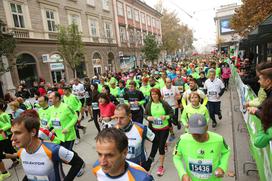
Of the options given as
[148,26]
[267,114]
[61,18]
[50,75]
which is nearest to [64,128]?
[267,114]

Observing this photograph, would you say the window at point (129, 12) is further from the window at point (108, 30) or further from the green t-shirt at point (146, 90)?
the green t-shirt at point (146, 90)

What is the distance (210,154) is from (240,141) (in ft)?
12.8

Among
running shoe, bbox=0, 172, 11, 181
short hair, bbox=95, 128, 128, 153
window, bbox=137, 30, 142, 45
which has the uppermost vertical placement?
window, bbox=137, 30, 142, 45

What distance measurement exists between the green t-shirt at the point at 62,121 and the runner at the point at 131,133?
189 centimetres

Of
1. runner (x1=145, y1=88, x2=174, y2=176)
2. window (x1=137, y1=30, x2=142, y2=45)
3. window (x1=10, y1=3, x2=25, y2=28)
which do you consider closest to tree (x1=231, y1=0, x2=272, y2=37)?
runner (x1=145, y1=88, x2=174, y2=176)

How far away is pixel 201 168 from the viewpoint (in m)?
2.63

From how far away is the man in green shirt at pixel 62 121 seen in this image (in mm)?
4664

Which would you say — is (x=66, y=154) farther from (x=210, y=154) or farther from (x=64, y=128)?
(x=64, y=128)

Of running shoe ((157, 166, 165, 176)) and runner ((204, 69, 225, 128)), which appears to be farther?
runner ((204, 69, 225, 128))

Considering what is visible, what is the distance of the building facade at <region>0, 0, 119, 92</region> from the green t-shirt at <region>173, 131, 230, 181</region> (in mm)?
13889

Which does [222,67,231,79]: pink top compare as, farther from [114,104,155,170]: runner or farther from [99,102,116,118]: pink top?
[114,104,155,170]: runner

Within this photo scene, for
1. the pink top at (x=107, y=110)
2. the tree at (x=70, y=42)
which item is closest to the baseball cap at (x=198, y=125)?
the pink top at (x=107, y=110)

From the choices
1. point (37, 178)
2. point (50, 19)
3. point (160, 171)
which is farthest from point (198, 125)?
point (50, 19)

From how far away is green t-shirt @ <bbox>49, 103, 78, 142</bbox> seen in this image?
467cm
